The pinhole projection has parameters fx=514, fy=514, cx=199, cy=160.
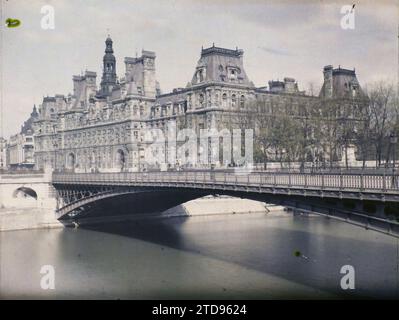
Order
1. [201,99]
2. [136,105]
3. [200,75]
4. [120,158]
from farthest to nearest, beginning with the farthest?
[120,158]
[136,105]
[201,99]
[200,75]

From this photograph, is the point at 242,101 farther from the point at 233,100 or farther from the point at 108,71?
the point at 108,71

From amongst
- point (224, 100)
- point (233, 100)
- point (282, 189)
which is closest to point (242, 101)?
point (233, 100)

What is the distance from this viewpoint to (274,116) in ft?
207

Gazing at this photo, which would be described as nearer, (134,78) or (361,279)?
(361,279)

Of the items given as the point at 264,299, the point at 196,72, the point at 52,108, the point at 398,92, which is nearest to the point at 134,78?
the point at 196,72

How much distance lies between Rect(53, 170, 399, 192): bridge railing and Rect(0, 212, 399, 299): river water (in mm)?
5931

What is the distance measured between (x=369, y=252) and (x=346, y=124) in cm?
2442

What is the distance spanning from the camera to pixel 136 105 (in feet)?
329

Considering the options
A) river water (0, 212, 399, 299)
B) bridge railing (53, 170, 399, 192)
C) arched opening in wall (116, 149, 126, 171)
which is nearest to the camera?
bridge railing (53, 170, 399, 192)

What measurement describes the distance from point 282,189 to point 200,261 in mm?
12452

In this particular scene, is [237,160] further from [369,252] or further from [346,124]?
[369,252]

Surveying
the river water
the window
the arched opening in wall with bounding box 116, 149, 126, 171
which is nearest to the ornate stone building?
the arched opening in wall with bounding box 116, 149, 126, 171

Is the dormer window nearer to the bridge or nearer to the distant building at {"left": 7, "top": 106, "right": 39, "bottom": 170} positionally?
the bridge

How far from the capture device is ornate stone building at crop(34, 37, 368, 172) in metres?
78.7
